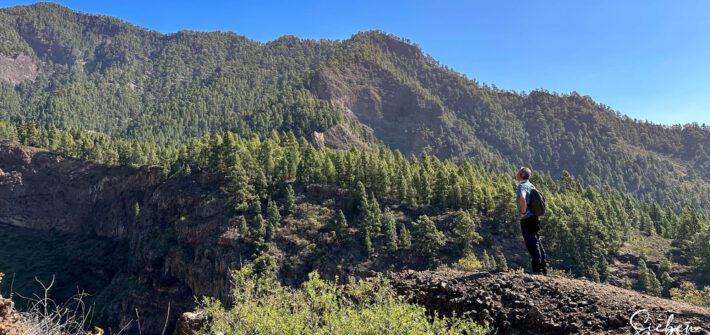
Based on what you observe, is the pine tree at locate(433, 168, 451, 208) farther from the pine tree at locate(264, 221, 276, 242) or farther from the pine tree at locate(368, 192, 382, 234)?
the pine tree at locate(264, 221, 276, 242)

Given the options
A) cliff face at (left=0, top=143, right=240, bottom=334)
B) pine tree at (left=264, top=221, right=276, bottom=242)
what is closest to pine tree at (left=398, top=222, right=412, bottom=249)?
pine tree at (left=264, top=221, right=276, bottom=242)

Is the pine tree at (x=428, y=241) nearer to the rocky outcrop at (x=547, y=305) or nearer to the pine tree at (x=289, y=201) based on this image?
the pine tree at (x=289, y=201)

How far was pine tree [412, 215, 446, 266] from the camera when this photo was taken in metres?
73.8

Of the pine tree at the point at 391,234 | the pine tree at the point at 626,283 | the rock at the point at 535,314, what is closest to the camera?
the rock at the point at 535,314

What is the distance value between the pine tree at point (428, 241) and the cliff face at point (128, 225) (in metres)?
35.1

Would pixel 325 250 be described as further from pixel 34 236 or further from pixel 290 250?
pixel 34 236

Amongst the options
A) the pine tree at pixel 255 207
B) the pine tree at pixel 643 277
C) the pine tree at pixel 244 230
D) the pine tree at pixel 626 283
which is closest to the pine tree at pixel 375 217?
the pine tree at pixel 255 207

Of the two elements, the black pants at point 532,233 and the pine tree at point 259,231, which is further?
the pine tree at point 259,231

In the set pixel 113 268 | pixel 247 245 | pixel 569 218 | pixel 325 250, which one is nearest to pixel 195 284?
pixel 247 245

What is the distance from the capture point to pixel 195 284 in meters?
81.9

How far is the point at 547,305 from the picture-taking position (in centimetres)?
1195

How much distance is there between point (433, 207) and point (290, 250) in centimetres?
3289

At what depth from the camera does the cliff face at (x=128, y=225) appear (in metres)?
82.9

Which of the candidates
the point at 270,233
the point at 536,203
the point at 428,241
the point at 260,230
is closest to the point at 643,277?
the point at 428,241
